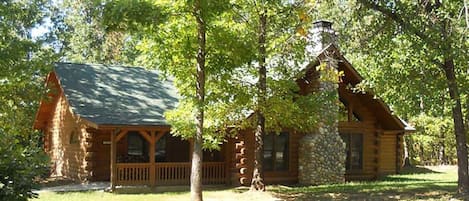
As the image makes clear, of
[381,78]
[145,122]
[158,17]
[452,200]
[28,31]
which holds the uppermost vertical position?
[28,31]

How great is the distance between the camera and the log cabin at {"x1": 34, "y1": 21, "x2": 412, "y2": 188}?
17.3 metres

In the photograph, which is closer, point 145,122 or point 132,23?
point 132,23

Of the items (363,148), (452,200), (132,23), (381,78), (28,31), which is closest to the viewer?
(132,23)

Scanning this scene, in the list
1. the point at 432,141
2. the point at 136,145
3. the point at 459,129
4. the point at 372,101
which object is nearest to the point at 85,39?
the point at 136,145

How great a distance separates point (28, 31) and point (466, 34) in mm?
31504

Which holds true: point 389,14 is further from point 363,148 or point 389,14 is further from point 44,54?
point 44,54

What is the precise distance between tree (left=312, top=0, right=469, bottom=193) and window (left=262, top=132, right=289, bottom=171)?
16.3ft

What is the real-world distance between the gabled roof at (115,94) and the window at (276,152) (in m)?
3.61

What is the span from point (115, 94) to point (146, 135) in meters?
3.32

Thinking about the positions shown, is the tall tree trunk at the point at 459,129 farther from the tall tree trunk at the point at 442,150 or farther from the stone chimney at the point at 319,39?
the tall tree trunk at the point at 442,150

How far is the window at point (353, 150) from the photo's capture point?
71.1ft

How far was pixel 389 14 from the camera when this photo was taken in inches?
584

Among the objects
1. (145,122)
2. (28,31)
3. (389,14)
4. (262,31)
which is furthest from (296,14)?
(28,31)

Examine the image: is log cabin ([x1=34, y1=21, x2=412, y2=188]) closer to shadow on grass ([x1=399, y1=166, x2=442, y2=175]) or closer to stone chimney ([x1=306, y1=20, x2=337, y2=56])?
stone chimney ([x1=306, y1=20, x2=337, y2=56])
